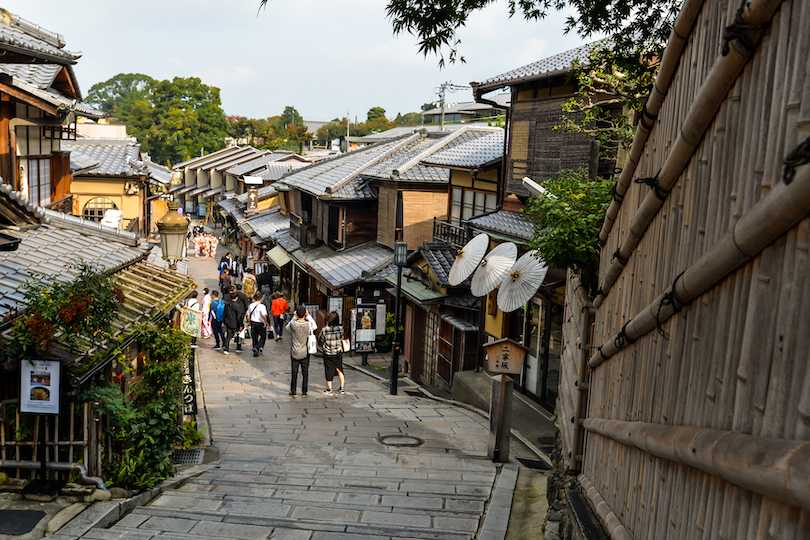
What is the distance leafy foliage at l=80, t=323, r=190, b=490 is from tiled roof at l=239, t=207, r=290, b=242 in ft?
85.3

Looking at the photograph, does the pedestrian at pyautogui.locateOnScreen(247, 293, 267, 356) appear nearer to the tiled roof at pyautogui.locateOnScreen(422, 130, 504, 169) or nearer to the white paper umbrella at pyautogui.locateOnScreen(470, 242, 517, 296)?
the tiled roof at pyautogui.locateOnScreen(422, 130, 504, 169)

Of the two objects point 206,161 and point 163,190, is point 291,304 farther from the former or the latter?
point 206,161

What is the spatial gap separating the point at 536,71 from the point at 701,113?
45.5 ft

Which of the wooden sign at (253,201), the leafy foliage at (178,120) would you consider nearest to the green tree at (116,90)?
the leafy foliage at (178,120)

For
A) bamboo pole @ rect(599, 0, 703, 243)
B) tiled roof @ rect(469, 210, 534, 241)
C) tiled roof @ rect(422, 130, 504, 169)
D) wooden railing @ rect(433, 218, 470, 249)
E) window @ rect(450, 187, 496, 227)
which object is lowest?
wooden railing @ rect(433, 218, 470, 249)

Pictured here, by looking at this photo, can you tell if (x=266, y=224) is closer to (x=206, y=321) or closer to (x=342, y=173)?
(x=342, y=173)

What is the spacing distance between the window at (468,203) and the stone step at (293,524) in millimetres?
13155

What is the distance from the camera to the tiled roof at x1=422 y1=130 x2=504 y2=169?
20094 millimetres

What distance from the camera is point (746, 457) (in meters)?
2.31

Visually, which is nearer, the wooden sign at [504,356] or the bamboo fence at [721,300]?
the bamboo fence at [721,300]

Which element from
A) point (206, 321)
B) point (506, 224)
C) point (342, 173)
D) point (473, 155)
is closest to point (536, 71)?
point (506, 224)

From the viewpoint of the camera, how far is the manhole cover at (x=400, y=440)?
478 inches

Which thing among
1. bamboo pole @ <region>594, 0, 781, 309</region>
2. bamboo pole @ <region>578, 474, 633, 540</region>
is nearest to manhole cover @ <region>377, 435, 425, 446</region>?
bamboo pole @ <region>578, 474, 633, 540</region>

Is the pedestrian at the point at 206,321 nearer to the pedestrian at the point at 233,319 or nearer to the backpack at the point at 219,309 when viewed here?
the backpack at the point at 219,309
